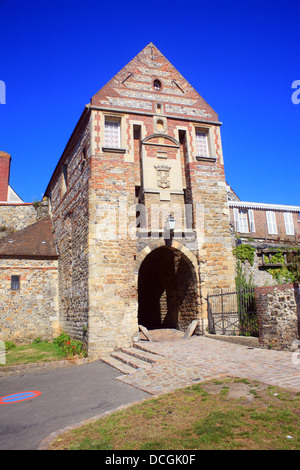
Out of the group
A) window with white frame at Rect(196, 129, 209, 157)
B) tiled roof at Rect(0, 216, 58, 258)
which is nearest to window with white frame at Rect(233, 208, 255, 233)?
window with white frame at Rect(196, 129, 209, 157)

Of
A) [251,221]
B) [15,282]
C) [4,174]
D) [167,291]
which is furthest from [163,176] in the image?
[4,174]

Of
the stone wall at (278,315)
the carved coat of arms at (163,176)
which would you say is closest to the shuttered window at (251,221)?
the carved coat of arms at (163,176)

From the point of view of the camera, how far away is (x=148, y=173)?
1264cm

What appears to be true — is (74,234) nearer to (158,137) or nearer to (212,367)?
(158,137)

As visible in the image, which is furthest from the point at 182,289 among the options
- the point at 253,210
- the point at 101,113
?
the point at 253,210

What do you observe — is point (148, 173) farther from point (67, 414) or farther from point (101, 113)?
point (67, 414)

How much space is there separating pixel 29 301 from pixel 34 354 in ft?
11.0

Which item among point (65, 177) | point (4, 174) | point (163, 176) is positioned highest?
point (4, 174)

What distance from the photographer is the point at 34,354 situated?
11.3m

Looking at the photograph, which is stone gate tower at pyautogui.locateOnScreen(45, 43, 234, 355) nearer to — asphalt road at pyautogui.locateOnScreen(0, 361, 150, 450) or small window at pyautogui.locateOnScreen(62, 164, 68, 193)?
small window at pyautogui.locateOnScreen(62, 164, 68, 193)

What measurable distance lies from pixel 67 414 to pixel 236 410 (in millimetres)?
2892

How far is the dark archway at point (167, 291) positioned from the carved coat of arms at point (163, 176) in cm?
253

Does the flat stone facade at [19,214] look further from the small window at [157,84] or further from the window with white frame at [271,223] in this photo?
the window with white frame at [271,223]

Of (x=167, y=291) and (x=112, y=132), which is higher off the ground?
(x=112, y=132)
